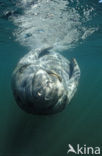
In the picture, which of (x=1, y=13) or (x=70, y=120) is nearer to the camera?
(x=1, y=13)

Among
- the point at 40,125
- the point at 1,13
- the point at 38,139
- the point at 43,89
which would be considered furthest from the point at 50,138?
the point at 1,13

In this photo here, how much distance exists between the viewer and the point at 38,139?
10.3 metres

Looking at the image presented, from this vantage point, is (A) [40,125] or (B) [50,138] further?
(A) [40,125]

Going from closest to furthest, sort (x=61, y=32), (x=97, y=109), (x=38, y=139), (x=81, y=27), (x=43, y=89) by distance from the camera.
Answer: (x=43, y=89) < (x=38, y=139) < (x=81, y=27) < (x=61, y=32) < (x=97, y=109)

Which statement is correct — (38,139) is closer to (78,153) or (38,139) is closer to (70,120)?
(78,153)

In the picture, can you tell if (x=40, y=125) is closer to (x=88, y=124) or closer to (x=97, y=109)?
(x=88, y=124)

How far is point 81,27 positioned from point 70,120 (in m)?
8.30

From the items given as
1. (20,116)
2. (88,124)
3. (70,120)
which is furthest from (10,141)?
(88,124)

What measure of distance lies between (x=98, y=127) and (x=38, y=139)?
511 centimetres

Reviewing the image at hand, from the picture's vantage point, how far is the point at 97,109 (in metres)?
17.5

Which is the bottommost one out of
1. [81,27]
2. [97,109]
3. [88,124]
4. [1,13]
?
[88,124]

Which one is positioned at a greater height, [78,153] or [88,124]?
[88,124]

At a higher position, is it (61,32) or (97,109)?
(61,32)

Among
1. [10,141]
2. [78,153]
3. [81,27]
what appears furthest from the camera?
[81,27]
